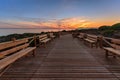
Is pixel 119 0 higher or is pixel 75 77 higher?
pixel 119 0

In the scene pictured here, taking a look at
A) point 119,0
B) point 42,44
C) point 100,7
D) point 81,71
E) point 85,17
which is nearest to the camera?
point 81,71

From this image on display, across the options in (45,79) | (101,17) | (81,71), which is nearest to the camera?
(45,79)

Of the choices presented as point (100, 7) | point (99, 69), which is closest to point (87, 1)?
point (100, 7)

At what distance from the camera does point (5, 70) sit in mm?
6250

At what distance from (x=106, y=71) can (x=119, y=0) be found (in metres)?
18.3

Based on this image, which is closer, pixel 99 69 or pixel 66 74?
pixel 66 74

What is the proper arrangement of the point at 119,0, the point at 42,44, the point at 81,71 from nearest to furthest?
the point at 81,71, the point at 42,44, the point at 119,0

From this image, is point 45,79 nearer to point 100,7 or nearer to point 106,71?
point 106,71

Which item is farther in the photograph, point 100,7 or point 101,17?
point 101,17

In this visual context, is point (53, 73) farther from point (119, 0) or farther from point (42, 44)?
point (119, 0)

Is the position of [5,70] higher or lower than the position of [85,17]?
lower

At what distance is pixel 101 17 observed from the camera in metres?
33.2

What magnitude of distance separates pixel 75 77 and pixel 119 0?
758 inches

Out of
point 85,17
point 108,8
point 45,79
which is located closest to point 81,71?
point 45,79
